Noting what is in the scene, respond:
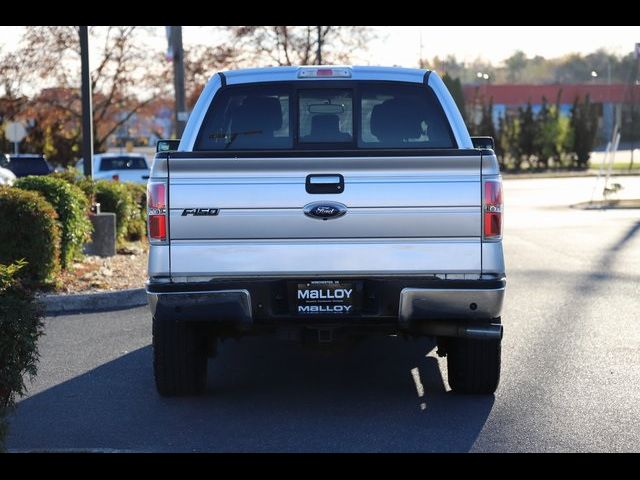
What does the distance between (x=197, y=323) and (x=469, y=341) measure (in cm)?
173

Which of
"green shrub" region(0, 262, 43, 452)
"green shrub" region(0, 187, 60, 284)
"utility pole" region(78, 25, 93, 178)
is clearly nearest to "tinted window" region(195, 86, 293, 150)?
"green shrub" region(0, 262, 43, 452)

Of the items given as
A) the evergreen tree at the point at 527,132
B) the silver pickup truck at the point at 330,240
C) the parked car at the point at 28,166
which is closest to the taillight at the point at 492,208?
the silver pickup truck at the point at 330,240

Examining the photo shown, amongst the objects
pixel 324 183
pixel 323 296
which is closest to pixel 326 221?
pixel 324 183

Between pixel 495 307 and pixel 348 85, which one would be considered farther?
pixel 348 85

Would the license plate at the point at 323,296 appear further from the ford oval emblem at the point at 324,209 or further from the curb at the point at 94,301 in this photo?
the curb at the point at 94,301

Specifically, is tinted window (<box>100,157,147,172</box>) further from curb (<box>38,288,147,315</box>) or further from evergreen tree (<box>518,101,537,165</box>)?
evergreen tree (<box>518,101,537,165</box>)

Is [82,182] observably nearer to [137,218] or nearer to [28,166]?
[137,218]

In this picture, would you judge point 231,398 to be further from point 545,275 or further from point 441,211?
point 545,275

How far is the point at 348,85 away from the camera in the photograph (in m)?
7.89

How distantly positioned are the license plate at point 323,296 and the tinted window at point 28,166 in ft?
94.0

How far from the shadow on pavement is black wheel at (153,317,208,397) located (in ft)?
0.31

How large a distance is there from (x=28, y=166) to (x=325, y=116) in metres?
27.6
